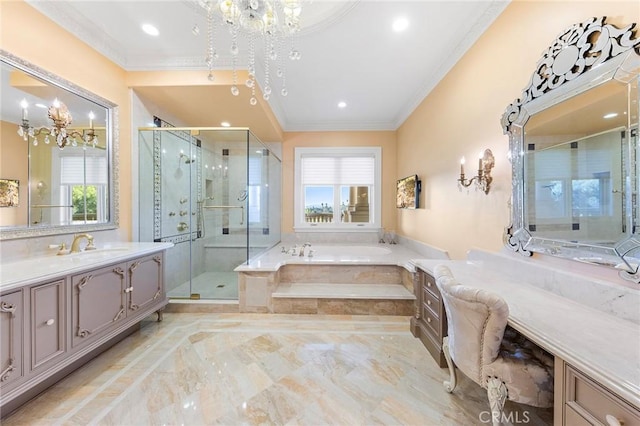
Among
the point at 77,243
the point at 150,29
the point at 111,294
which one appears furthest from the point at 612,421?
the point at 150,29

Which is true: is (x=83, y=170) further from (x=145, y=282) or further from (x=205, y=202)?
(x=205, y=202)

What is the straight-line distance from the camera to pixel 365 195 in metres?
4.68

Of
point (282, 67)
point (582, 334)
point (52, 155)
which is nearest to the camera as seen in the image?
point (582, 334)

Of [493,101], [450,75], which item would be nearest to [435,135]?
[450,75]

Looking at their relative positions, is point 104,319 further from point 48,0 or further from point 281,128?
point 281,128

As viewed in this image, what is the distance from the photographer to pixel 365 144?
4543 millimetres

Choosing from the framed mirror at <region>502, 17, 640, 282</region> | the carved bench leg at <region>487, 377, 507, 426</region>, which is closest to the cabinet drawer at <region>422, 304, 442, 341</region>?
the carved bench leg at <region>487, 377, 507, 426</region>

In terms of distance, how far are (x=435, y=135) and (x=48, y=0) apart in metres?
3.83

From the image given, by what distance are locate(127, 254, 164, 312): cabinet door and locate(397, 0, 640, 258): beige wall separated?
124 inches

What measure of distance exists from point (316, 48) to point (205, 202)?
281 centimetres

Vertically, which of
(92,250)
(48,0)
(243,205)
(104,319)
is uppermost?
(48,0)

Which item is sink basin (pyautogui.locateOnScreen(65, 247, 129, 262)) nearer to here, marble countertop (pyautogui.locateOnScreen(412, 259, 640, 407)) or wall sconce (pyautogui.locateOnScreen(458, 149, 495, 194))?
marble countertop (pyautogui.locateOnScreen(412, 259, 640, 407))

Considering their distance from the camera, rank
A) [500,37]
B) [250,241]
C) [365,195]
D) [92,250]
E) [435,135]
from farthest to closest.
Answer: [365,195] → [250,241] → [435,135] → [92,250] → [500,37]

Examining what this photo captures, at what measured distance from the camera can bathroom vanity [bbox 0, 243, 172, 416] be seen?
1284 millimetres
